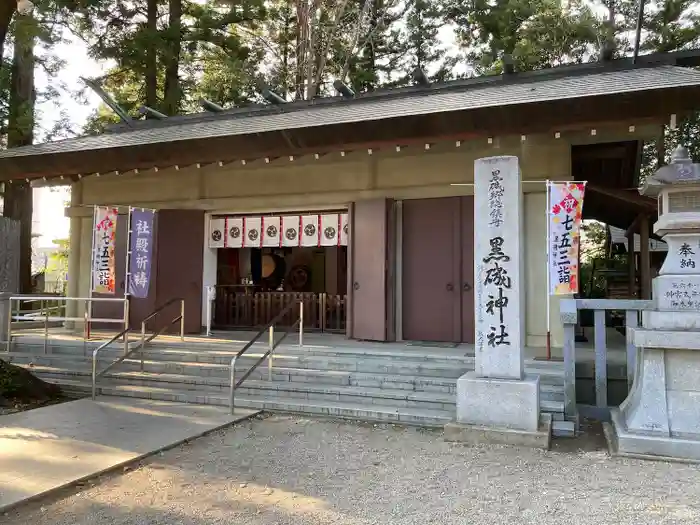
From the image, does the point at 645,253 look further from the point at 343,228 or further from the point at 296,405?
the point at 296,405

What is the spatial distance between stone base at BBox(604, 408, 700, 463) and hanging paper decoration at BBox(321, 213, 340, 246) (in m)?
6.00

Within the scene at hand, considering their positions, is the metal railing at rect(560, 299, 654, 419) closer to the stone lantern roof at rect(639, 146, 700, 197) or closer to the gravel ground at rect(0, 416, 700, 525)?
the gravel ground at rect(0, 416, 700, 525)

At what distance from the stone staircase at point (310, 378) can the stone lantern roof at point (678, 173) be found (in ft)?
8.46

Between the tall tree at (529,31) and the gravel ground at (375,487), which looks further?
the tall tree at (529,31)

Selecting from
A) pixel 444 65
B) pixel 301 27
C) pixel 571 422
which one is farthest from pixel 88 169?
pixel 444 65

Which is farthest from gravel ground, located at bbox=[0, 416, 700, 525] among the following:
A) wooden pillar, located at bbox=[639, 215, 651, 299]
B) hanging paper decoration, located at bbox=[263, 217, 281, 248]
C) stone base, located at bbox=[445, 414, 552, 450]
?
wooden pillar, located at bbox=[639, 215, 651, 299]

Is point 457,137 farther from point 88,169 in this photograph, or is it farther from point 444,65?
point 444,65

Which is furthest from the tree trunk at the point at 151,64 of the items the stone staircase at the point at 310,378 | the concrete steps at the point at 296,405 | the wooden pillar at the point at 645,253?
the wooden pillar at the point at 645,253

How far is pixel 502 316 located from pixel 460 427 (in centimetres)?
126

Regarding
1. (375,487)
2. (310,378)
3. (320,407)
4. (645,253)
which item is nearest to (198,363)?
(310,378)

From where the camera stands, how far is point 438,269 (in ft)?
30.3

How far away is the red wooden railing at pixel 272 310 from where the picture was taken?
11.1 m

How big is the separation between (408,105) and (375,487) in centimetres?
639

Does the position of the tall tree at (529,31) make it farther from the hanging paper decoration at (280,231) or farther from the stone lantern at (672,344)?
the stone lantern at (672,344)
